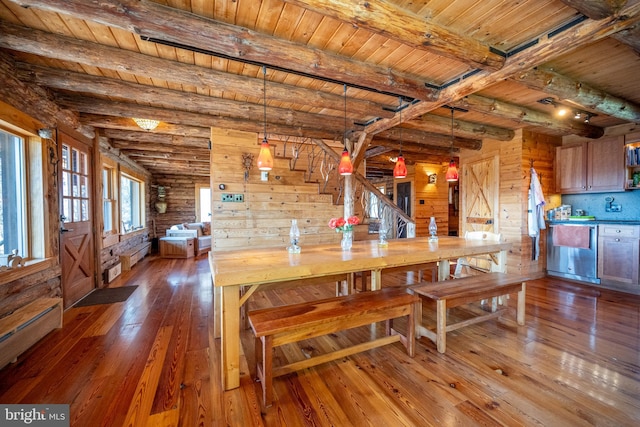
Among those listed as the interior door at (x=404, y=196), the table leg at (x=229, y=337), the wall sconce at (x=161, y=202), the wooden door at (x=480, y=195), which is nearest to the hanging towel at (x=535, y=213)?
the wooden door at (x=480, y=195)

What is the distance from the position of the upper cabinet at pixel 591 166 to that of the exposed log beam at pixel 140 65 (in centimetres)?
449

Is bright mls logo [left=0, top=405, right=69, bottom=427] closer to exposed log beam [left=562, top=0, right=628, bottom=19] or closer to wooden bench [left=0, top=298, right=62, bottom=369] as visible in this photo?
wooden bench [left=0, top=298, right=62, bottom=369]

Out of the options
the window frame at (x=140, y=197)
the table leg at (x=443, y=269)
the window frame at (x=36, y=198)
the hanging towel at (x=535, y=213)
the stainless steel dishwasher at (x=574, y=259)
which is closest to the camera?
the window frame at (x=36, y=198)

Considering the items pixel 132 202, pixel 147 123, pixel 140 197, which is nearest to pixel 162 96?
pixel 147 123

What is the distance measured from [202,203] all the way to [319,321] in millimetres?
9378

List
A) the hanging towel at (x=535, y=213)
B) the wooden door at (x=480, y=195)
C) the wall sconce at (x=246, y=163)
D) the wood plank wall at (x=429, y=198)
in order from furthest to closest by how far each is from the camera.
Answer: the wood plank wall at (x=429, y=198) → the wooden door at (x=480, y=195) → the hanging towel at (x=535, y=213) → the wall sconce at (x=246, y=163)

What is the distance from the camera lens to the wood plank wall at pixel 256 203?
14.4 ft

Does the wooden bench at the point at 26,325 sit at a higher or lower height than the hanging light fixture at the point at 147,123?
lower

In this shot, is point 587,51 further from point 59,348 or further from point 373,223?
point 373,223

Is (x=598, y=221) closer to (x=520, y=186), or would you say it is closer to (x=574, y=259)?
(x=574, y=259)

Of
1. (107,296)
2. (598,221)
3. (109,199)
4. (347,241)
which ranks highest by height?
(109,199)

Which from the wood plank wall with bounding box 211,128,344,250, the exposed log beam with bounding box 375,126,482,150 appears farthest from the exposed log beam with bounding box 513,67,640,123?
the wood plank wall with bounding box 211,128,344,250

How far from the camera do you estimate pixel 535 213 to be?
15.4 ft

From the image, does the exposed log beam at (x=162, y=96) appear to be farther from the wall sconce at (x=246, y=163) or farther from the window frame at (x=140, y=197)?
the window frame at (x=140, y=197)
